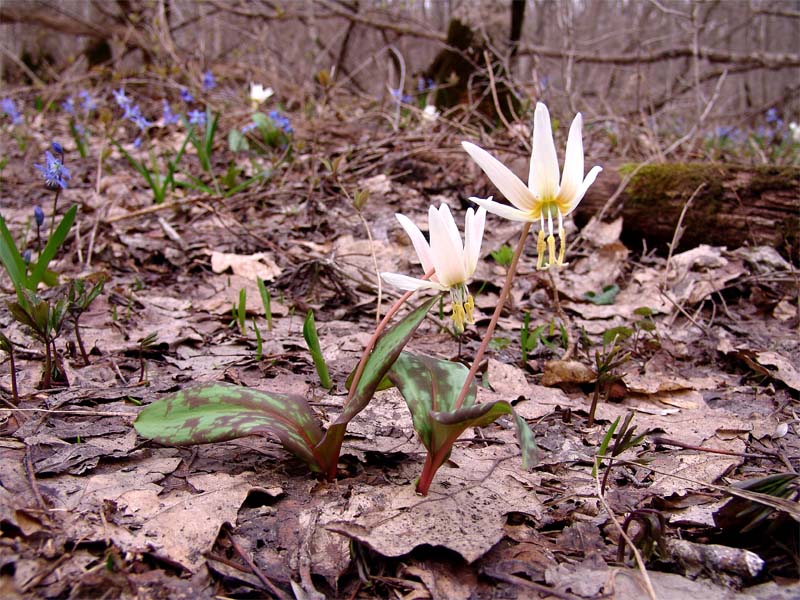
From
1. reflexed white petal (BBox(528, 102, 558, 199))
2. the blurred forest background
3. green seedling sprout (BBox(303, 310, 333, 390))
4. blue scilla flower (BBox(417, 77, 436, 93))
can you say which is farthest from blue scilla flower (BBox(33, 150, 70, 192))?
blue scilla flower (BBox(417, 77, 436, 93))

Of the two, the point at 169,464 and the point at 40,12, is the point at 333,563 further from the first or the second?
the point at 40,12

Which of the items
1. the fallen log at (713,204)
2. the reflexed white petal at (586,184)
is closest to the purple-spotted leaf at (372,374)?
the reflexed white petal at (586,184)

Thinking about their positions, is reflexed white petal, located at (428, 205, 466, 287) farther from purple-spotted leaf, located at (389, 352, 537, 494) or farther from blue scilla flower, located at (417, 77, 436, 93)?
blue scilla flower, located at (417, 77, 436, 93)

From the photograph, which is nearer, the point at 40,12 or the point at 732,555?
the point at 732,555

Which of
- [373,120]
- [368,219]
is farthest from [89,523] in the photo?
[373,120]

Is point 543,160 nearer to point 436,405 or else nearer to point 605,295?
point 436,405
